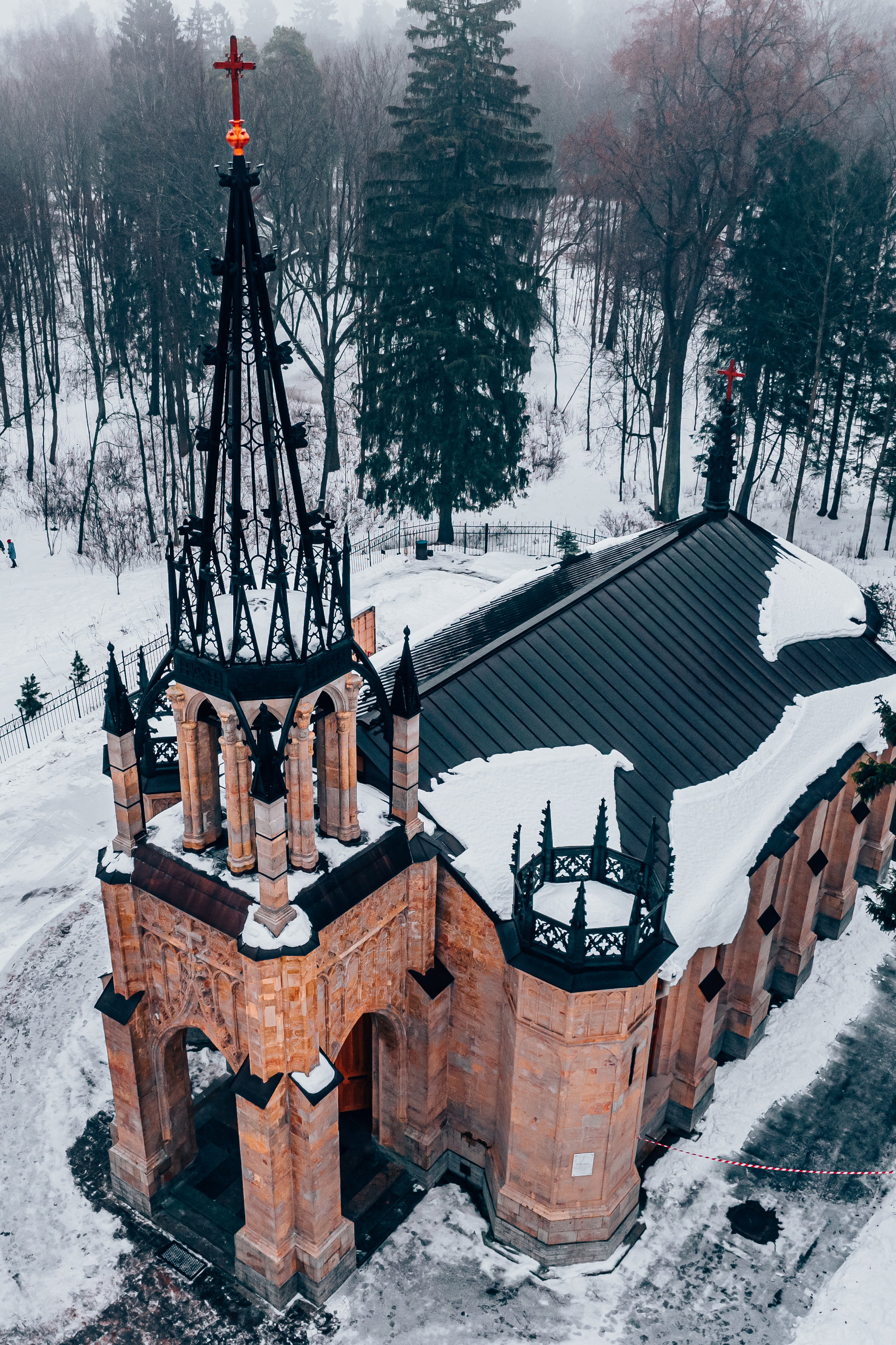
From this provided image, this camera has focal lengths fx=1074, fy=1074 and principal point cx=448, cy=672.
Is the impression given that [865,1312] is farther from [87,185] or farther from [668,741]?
[87,185]

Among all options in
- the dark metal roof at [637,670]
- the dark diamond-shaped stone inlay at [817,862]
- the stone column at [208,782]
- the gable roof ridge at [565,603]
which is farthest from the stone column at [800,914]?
the stone column at [208,782]

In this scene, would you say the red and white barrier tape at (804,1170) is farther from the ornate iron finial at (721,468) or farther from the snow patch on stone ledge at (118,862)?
the ornate iron finial at (721,468)

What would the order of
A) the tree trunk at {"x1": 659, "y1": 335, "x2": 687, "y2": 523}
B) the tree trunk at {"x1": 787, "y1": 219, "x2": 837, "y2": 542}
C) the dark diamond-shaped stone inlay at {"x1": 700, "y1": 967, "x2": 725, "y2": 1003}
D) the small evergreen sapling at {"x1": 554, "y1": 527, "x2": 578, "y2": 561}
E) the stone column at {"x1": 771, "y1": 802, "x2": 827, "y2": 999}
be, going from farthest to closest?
the tree trunk at {"x1": 659, "y1": 335, "x2": 687, "y2": 523} → the tree trunk at {"x1": 787, "y1": 219, "x2": 837, "y2": 542} → the small evergreen sapling at {"x1": 554, "y1": 527, "x2": 578, "y2": 561} → the stone column at {"x1": 771, "y1": 802, "x2": 827, "y2": 999} → the dark diamond-shaped stone inlay at {"x1": 700, "y1": 967, "x2": 725, "y2": 1003}

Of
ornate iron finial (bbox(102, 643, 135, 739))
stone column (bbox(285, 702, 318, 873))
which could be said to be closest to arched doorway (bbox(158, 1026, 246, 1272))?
stone column (bbox(285, 702, 318, 873))

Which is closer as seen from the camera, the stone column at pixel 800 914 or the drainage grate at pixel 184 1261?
the drainage grate at pixel 184 1261

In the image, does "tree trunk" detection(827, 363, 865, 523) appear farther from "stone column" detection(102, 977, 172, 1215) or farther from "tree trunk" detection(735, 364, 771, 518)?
"stone column" detection(102, 977, 172, 1215)

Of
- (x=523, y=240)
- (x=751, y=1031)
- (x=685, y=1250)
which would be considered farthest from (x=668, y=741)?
(x=523, y=240)
